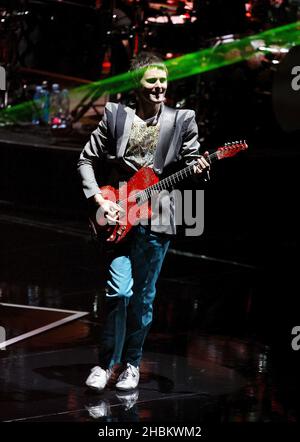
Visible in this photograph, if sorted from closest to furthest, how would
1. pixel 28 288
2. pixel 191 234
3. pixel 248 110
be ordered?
1. pixel 28 288
2. pixel 191 234
3. pixel 248 110

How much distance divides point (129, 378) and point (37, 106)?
882cm

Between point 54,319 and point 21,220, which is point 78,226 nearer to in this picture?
point 21,220

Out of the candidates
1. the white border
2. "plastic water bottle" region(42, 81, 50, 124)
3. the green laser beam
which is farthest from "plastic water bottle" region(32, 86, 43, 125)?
the white border

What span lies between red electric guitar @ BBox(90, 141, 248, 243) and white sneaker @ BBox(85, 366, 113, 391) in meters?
0.80

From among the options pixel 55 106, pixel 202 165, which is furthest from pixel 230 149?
pixel 55 106

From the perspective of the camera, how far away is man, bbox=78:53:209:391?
6176mm

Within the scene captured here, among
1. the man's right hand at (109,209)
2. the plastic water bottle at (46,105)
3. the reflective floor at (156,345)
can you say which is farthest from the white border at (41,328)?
the plastic water bottle at (46,105)

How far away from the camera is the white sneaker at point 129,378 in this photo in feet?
20.9

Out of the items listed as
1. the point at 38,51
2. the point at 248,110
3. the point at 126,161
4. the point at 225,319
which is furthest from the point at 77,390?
the point at 38,51

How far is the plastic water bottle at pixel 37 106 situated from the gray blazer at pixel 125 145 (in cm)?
845

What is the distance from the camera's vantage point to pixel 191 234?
11148mm

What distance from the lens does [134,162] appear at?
621cm

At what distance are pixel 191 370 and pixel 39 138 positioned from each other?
6617 millimetres

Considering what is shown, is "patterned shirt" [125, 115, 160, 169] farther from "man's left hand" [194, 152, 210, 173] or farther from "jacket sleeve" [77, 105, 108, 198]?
"man's left hand" [194, 152, 210, 173]
